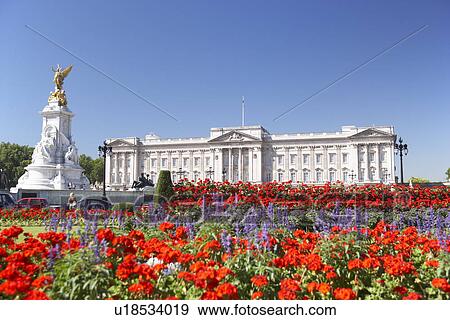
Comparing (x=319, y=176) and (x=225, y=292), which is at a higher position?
(x=319, y=176)

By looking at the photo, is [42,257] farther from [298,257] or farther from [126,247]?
[298,257]

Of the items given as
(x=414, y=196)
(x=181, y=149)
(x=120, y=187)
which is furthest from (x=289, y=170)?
(x=414, y=196)

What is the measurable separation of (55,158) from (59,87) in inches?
233

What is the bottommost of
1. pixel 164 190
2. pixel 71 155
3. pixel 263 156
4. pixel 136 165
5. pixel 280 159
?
pixel 164 190

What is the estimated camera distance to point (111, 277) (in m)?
3.87

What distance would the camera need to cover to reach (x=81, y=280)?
11.8ft

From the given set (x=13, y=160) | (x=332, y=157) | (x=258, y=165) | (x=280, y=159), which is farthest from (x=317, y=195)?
(x=13, y=160)

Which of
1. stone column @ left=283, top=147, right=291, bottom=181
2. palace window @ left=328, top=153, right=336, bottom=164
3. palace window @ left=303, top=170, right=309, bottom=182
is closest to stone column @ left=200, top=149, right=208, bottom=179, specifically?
stone column @ left=283, top=147, right=291, bottom=181

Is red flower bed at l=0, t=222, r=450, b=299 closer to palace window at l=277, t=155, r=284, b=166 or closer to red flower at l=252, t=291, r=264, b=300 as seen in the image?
red flower at l=252, t=291, r=264, b=300

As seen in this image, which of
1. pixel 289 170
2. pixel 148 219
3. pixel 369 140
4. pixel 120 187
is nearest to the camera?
pixel 148 219

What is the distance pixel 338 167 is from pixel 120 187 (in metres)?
43.0

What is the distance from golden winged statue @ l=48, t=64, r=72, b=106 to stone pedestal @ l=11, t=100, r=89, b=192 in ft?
1.10

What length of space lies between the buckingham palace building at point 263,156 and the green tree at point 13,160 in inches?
588

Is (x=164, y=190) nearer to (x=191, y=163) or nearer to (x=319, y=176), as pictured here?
(x=319, y=176)
